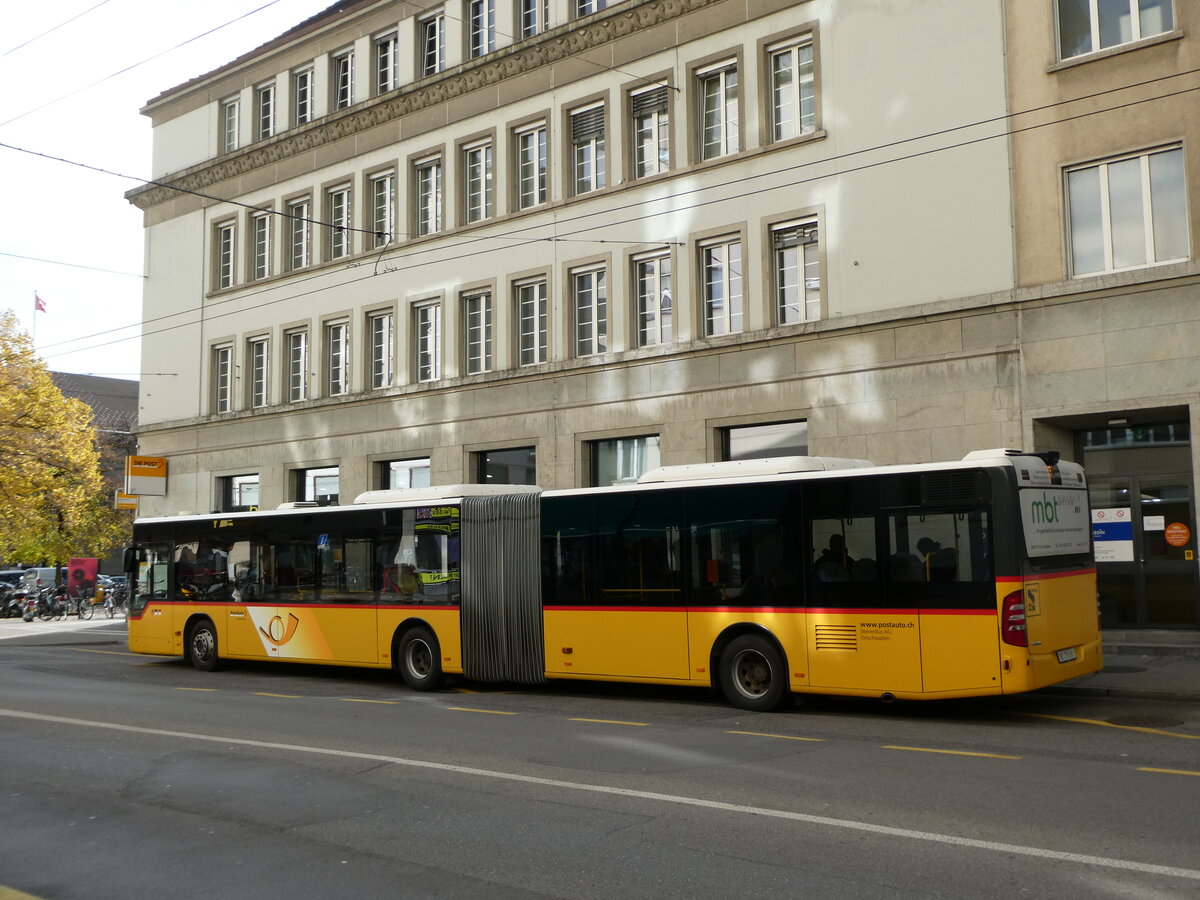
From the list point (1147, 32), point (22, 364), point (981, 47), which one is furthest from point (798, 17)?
point (22, 364)

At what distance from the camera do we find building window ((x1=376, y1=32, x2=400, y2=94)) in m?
29.2

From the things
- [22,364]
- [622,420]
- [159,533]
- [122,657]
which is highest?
[22,364]

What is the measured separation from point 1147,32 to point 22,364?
1519 inches

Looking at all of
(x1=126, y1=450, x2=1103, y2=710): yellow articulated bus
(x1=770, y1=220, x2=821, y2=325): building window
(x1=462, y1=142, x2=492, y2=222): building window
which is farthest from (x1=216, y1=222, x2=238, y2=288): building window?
(x1=770, y1=220, x2=821, y2=325): building window

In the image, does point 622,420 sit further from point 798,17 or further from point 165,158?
point 165,158

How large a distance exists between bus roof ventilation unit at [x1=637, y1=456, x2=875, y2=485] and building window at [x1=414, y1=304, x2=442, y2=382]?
46.0 ft

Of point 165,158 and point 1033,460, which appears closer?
point 1033,460

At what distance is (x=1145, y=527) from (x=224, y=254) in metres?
25.7

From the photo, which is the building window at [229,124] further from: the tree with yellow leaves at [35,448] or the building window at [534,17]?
the tree with yellow leaves at [35,448]

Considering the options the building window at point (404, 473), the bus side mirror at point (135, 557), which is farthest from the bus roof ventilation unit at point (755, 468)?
the building window at point (404, 473)

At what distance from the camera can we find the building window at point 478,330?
26812mm

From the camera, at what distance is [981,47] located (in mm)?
19219

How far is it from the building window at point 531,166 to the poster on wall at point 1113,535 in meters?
13.3

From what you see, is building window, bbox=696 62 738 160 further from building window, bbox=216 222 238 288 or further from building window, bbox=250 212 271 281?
building window, bbox=216 222 238 288
